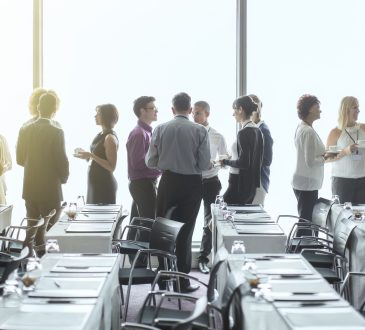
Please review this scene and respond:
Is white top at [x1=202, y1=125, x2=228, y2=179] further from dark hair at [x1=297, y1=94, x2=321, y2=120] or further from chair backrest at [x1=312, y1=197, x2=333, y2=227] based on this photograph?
chair backrest at [x1=312, y1=197, x2=333, y2=227]

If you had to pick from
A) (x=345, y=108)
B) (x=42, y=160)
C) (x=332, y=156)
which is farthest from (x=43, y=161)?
(x=345, y=108)

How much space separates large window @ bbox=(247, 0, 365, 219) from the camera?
24.5 feet

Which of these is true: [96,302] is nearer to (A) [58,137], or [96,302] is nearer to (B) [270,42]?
(A) [58,137]

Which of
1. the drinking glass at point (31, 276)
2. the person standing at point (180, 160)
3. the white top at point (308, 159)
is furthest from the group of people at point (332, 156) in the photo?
the drinking glass at point (31, 276)

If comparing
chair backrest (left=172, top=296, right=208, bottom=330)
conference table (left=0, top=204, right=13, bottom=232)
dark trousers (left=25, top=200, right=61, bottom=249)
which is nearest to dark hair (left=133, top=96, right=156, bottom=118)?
dark trousers (left=25, top=200, right=61, bottom=249)

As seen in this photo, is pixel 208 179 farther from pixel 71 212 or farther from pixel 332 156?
pixel 71 212

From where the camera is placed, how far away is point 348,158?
267 inches

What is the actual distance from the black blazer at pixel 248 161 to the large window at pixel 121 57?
115 centimetres

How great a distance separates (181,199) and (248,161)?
661 mm

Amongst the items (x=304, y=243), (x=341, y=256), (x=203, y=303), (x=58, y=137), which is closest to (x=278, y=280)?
(x=203, y=303)

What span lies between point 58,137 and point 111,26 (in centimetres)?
163

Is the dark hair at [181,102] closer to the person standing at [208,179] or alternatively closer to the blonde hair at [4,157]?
the person standing at [208,179]

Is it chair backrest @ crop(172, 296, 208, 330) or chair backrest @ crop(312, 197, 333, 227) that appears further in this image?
chair backrest @ crop(312, 197, 333, 227)

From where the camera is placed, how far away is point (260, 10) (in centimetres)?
753
